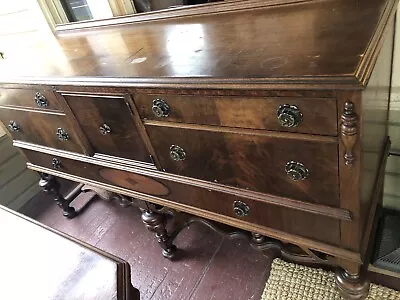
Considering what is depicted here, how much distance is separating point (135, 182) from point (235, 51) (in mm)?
667

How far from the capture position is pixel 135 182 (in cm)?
129

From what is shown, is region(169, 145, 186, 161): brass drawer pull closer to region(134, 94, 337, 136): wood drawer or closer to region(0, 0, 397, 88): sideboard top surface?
region(134, 94, 337, 136): wood drawer

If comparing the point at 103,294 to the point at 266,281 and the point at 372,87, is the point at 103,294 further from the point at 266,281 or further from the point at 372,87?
the point at 266,281

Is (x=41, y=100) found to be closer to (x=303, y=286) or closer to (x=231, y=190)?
(x=231, y=190)

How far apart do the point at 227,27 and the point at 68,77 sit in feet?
1.77

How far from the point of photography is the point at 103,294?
0.69 metres

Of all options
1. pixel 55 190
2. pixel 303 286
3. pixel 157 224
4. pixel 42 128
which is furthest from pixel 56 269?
pixel 55 190


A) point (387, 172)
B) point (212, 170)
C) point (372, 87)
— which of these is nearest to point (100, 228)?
point (212, 170)

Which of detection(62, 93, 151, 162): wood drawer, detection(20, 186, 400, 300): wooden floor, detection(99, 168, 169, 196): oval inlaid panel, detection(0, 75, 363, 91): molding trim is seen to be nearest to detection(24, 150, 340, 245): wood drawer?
detection(99, 168, 169, 196): oval inlaid panel

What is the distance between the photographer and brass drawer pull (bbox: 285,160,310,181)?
2.65 feet

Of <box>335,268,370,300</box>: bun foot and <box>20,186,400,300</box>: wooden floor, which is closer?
<box>335,268,370,300</box>: bun foot

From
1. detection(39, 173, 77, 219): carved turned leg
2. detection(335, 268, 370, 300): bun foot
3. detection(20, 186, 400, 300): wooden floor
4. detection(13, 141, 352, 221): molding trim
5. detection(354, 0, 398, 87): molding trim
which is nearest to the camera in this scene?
detection(354, 0, 398, 87): molding trim

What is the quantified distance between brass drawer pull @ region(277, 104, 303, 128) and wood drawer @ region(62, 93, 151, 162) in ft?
1.61

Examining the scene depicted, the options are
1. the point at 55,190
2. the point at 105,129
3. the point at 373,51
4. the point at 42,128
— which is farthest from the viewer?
the point at 55,190
